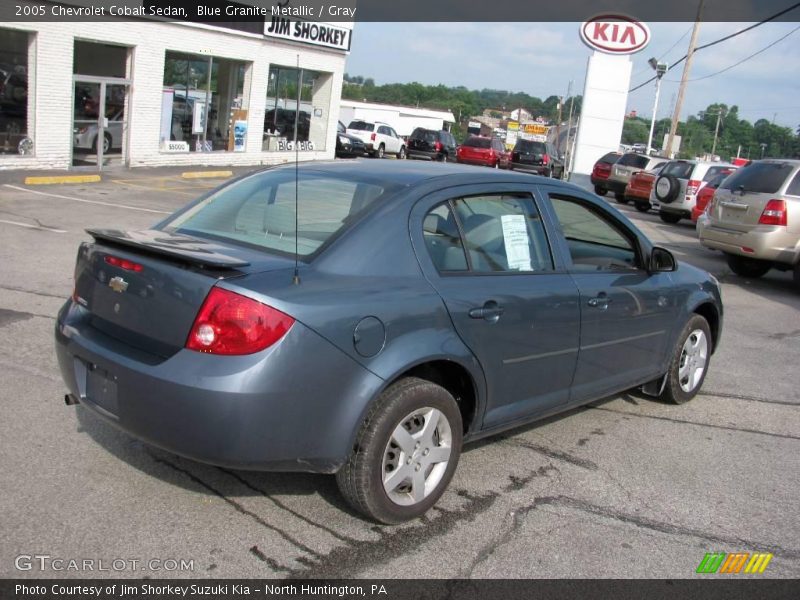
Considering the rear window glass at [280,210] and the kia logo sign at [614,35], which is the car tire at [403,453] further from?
the kia logo sign at [614,35]

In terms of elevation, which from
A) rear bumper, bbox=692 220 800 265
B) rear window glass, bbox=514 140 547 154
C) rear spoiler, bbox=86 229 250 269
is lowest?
rear bumper, bbox=692 220 800 265

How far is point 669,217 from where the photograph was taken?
2038cm

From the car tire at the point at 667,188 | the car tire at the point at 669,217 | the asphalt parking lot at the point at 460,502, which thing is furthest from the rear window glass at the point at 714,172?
the asphalt parking lot at the point at 460,502

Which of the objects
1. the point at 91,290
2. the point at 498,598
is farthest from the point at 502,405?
the point at 91,290

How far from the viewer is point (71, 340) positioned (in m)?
3.69

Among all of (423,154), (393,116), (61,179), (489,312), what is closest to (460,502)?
(489,312)

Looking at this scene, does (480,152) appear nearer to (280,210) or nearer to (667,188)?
(667,188)

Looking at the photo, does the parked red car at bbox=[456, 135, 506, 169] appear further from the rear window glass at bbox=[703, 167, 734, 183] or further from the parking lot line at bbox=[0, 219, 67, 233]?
the parking lot line at bbox=[0, 219, 67, 233]

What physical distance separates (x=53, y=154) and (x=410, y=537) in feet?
55.0

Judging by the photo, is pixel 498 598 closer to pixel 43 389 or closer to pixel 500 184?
pixel 500 184

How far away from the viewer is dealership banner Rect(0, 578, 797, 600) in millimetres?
2986

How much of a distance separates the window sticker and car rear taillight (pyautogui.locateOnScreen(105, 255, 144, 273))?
1908mm

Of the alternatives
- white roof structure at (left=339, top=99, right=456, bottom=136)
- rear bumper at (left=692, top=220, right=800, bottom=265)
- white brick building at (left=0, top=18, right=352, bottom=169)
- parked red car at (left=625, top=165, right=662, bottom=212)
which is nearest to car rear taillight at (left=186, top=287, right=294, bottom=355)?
rear bumper at (left=692, top=220, right=800, bottom=265)

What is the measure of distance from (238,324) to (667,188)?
18.3m
